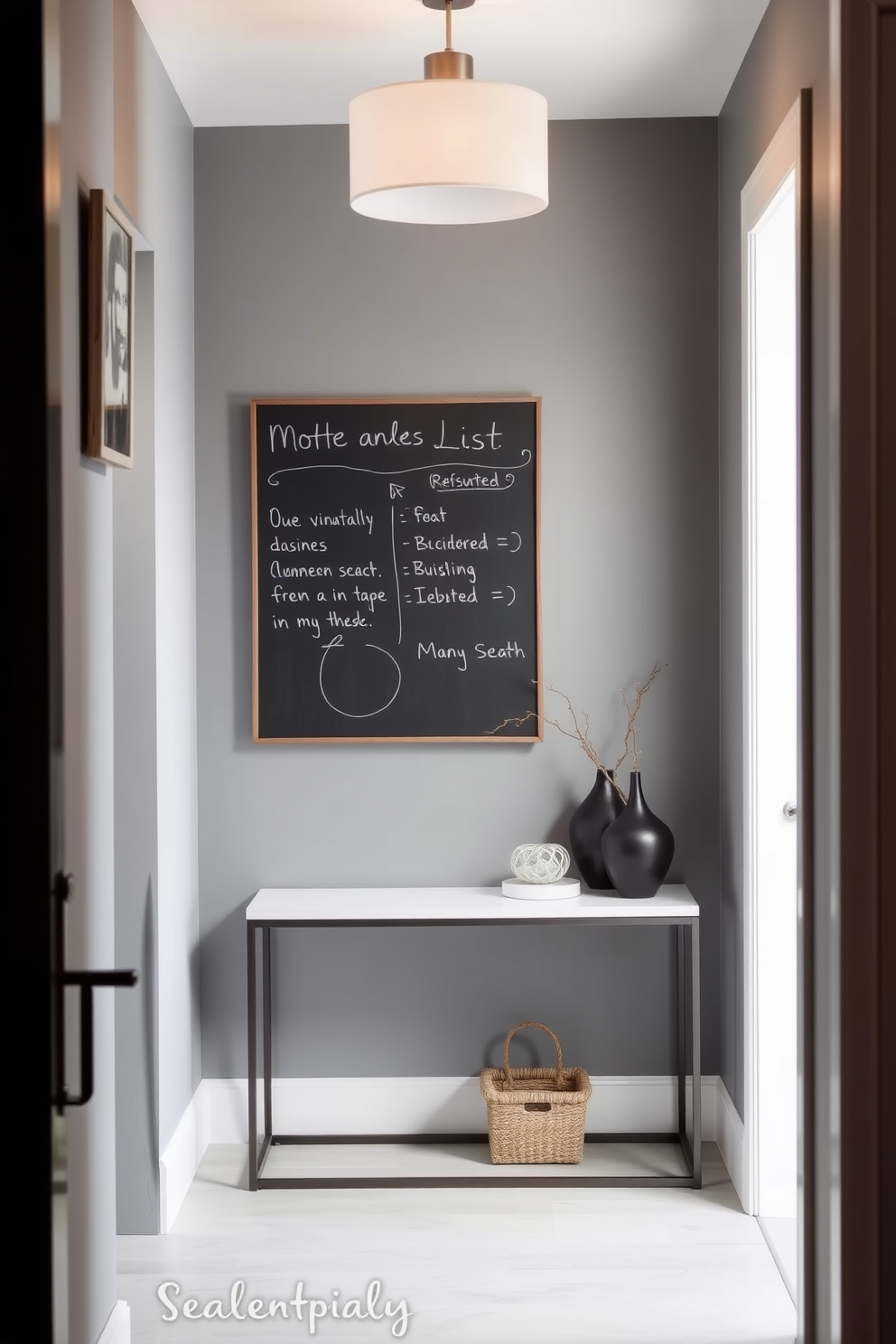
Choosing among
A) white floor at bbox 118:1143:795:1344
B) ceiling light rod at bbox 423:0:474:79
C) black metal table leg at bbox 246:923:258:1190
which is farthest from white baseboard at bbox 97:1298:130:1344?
ceiling light rod at bbox 423:0:474:79

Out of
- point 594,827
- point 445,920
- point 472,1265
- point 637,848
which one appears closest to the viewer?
point 472,1265

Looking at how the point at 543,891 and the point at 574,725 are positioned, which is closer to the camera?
the point at 543,891

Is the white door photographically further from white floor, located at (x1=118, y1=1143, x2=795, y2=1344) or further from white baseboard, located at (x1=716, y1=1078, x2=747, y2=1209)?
white floor, located at (x1=118, y1=1143, x2=795, y2=1344)

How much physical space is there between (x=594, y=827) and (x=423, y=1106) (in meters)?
0.91

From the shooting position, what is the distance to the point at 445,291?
332cm

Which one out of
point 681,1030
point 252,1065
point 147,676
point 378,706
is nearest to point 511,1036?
point 681,1030

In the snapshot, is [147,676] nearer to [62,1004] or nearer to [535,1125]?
[535,1125]

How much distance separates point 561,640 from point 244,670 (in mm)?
866

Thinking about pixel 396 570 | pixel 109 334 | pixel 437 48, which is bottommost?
pixel 396 570

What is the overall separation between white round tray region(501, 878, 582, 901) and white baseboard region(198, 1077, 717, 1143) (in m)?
0.59

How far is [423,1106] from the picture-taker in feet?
11.0

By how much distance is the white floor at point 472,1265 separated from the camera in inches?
95.9

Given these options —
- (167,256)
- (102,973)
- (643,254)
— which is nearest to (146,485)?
(167,256)

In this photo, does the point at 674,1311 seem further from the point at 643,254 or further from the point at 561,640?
the point at 643,254
